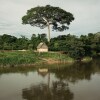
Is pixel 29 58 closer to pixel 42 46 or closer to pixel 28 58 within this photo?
pixel 28 58

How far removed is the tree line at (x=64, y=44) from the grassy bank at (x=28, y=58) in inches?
95.5

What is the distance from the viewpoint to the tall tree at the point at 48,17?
4816 centimetres

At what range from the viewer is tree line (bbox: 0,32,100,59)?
4253cm

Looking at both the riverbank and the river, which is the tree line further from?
the river

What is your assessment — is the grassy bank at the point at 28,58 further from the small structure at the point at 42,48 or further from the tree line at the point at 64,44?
the small structure at the point at 42,48

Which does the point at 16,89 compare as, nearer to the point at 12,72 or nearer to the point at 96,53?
the point at 12,72

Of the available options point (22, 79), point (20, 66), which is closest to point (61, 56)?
point (20, 66)

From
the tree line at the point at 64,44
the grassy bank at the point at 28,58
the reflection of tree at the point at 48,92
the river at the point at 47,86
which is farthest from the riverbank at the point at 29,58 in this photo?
the reflection of tree at the point at 48,92

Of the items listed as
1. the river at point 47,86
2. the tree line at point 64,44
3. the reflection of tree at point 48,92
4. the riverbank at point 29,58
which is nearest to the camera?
the reflection of tree at point 48,92

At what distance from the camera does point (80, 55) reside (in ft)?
145

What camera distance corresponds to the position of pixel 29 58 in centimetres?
3672

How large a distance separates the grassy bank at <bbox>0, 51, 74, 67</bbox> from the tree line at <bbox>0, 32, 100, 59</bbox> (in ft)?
7.96

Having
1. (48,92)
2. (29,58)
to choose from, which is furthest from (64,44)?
(48,92)

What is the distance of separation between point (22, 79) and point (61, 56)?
656 inches
